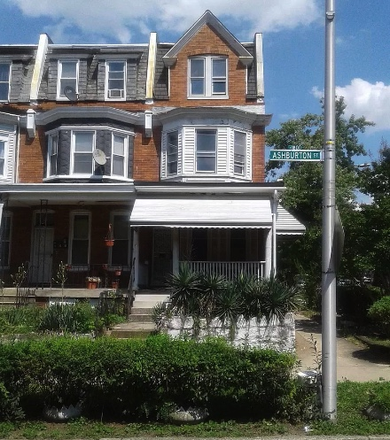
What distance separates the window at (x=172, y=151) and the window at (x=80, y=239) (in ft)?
11.5

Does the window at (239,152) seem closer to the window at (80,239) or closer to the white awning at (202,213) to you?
the white awning at (202,213)

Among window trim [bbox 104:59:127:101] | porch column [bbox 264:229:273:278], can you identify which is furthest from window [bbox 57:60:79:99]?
porch column [bbox 264:229:273:278]

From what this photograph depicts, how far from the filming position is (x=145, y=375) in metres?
7.00

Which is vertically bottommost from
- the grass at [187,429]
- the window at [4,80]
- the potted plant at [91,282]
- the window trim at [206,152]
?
the grass at [187,429]

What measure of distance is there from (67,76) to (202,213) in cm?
960

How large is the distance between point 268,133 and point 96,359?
29.9 meters

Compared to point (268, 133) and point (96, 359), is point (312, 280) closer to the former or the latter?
point (96, 359)

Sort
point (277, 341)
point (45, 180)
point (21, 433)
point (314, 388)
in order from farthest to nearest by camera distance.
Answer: point (45, 180) → point (277, 341) → point (314, 388) → point (21, 433)

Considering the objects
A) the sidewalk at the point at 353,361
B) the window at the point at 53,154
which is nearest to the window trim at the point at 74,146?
the window at the point at 53,154

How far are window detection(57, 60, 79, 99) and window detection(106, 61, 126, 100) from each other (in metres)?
1.26

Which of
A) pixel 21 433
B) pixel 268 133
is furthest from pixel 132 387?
pixel 268 133

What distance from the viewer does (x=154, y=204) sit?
53.3ft

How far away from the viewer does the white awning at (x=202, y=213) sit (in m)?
15.1

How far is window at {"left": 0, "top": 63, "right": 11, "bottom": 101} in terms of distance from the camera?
21297 millimetres
